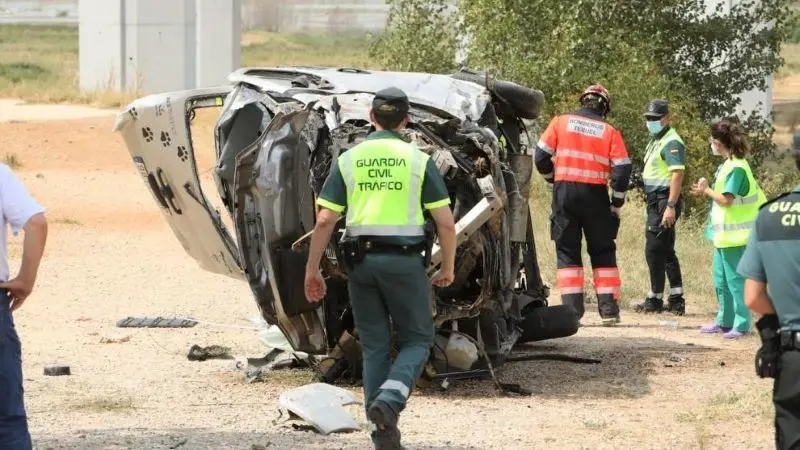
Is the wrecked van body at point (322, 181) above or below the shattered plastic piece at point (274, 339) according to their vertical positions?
above

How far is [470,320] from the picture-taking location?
9602 millimetres

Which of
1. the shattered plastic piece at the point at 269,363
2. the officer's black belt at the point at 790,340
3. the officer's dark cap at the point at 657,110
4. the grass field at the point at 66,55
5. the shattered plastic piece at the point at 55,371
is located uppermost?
the officer's black belt at the point at 790,340

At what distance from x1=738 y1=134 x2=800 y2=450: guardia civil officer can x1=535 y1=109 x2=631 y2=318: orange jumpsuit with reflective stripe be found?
572 cm

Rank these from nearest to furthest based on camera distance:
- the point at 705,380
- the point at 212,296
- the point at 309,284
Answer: the point at 309,284 → the point at 705,380 → the point at 212,296

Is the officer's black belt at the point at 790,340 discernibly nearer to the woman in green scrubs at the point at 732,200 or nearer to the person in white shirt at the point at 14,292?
the person in white shirt at the point at 14,292

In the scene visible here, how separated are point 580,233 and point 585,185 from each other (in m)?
0.43

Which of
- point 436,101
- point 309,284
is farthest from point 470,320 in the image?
point 309,284

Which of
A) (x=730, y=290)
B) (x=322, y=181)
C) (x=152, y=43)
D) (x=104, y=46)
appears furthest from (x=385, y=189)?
(x=104, y=46)

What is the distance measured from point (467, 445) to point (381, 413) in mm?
751

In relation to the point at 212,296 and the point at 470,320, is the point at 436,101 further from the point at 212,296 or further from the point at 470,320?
the point at 212,296

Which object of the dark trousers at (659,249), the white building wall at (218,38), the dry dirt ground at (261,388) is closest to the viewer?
the dry dirt ground at (261,388)

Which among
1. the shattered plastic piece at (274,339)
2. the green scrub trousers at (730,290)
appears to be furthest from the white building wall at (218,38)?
the shattered plastic piece at (274,339)

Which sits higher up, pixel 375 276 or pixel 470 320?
pixel 375 276

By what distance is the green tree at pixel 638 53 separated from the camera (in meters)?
18.3
